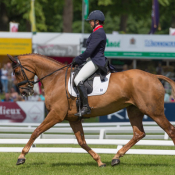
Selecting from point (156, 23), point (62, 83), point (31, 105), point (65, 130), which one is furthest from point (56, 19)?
point (62, 83)

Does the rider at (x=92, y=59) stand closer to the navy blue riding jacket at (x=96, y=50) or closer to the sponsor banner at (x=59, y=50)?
the navy blue riding jacket at (x=96, y=50)

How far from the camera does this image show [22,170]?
728cm

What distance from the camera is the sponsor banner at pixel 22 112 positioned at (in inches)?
654

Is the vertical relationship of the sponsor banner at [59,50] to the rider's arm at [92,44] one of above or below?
below

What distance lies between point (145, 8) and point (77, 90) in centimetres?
2544

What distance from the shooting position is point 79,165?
7.85 m

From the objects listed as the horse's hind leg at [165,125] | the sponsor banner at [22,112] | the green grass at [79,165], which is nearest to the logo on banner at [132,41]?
the sponsor banner at [22,112]

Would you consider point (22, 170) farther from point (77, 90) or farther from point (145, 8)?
point (145, 8)

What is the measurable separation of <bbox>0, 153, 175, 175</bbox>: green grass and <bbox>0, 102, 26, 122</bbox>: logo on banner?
737 centimetres

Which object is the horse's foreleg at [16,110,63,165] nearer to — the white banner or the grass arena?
the grass arena

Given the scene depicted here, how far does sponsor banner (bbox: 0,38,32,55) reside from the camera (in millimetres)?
21625

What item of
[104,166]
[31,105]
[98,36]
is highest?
[98,36]

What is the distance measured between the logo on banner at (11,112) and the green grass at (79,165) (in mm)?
7365

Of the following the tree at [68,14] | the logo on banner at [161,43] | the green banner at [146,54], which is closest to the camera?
the logo on banner at [161,43]
